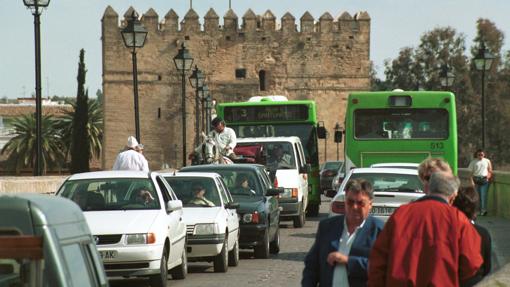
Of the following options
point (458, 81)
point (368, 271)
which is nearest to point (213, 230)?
point (368, 271)

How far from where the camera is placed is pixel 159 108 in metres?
97.2

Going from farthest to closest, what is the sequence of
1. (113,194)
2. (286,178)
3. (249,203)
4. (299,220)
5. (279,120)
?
(279,120), (299,220), (286,178), (249,203), (113,194)

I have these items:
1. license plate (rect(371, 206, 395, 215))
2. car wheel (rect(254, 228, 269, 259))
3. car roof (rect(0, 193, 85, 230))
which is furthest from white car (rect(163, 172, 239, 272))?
car roof (rect(0, 193, 85, 230))

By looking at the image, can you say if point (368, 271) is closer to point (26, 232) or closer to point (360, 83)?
point (26, 232)

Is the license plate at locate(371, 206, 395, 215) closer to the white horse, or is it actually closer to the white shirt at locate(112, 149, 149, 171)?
the white shirt at locate(112, 149, 149, 171)

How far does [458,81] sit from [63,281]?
8957 centimetres

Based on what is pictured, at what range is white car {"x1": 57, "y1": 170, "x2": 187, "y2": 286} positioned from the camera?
14.7 m

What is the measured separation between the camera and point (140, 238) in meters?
14.8

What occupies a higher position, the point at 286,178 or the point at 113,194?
the point at 113,194

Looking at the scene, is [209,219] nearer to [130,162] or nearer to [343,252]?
[130,162]

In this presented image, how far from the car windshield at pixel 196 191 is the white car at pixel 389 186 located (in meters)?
1.71

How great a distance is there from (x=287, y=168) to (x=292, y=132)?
477cm

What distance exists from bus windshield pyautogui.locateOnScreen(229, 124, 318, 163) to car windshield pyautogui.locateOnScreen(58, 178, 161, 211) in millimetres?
16734

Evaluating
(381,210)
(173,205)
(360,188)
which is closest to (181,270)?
(173,205)
